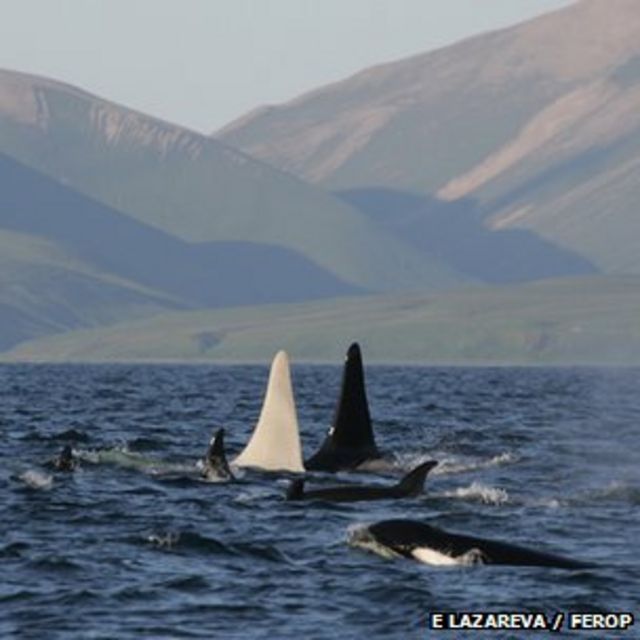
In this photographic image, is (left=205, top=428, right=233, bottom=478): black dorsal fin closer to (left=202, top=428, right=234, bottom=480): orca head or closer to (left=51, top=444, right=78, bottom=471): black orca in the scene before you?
(left=202, top=428, right=234, bottom=480): orca head

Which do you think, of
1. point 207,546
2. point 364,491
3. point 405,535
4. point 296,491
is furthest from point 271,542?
point 364,491

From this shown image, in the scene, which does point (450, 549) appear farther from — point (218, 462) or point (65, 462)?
point (65, 462)

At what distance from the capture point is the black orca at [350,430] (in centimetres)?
3800

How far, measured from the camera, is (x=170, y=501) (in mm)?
34156

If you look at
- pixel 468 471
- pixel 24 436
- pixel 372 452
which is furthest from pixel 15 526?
pixel 24 436

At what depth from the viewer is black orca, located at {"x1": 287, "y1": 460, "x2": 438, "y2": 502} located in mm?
32500

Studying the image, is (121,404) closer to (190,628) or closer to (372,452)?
(372,452)

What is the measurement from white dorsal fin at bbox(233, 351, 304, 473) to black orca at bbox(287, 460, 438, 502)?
445cm

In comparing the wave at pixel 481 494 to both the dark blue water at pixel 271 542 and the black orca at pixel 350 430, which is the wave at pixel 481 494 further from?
the black orca at pixel 350 430

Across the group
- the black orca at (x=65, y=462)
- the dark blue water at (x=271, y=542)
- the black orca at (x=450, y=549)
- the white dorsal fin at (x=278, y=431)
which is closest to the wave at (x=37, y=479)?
the dark blue water at (x=271, y=542)

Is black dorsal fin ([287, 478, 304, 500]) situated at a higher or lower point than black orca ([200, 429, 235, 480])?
lower

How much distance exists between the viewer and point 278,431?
126 ft

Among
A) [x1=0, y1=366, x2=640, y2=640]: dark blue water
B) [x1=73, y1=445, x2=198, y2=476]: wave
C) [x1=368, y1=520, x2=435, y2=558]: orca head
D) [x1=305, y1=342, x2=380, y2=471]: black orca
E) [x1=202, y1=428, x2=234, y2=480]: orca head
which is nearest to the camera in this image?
[x1=0, y1=366, x2=640, y2=640]: dark blue water

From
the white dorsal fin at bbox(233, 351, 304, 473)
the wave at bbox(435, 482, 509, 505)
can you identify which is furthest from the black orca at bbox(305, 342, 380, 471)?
the wave at bbox(435, 482, 509, 505)
